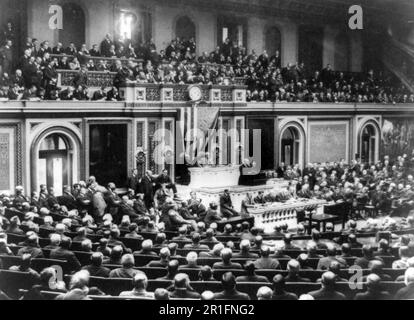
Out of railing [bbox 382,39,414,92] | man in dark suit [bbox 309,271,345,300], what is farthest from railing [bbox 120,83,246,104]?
man in dark suit [bbox 309,271,345,300]

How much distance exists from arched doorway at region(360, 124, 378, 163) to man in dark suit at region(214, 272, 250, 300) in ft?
63.1

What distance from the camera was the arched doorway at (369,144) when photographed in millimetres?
26141

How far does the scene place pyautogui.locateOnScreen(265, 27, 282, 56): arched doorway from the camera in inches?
1076

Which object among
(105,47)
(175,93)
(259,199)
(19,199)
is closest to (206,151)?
(175,93)

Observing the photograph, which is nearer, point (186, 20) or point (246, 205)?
point (246, 205)

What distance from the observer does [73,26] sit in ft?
70.7

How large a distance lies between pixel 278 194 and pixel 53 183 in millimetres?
7841

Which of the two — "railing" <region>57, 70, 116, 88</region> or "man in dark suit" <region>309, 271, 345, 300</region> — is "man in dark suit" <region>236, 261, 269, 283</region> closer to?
"man in dark suit" <region>309, 271, 345, 300</region>

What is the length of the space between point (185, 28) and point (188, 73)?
4.22 m

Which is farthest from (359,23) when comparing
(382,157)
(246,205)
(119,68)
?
(382,157)

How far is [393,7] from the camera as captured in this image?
21359 mm

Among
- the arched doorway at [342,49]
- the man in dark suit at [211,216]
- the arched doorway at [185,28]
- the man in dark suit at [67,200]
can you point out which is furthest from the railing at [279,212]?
the arched doorway at [342,49]

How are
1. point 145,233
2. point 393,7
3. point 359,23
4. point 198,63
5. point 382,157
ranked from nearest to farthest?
point 145,233 → point 359,23 → point 393,7 → point 198,63 → point 382,157

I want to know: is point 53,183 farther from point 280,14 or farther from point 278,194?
point 280,14
